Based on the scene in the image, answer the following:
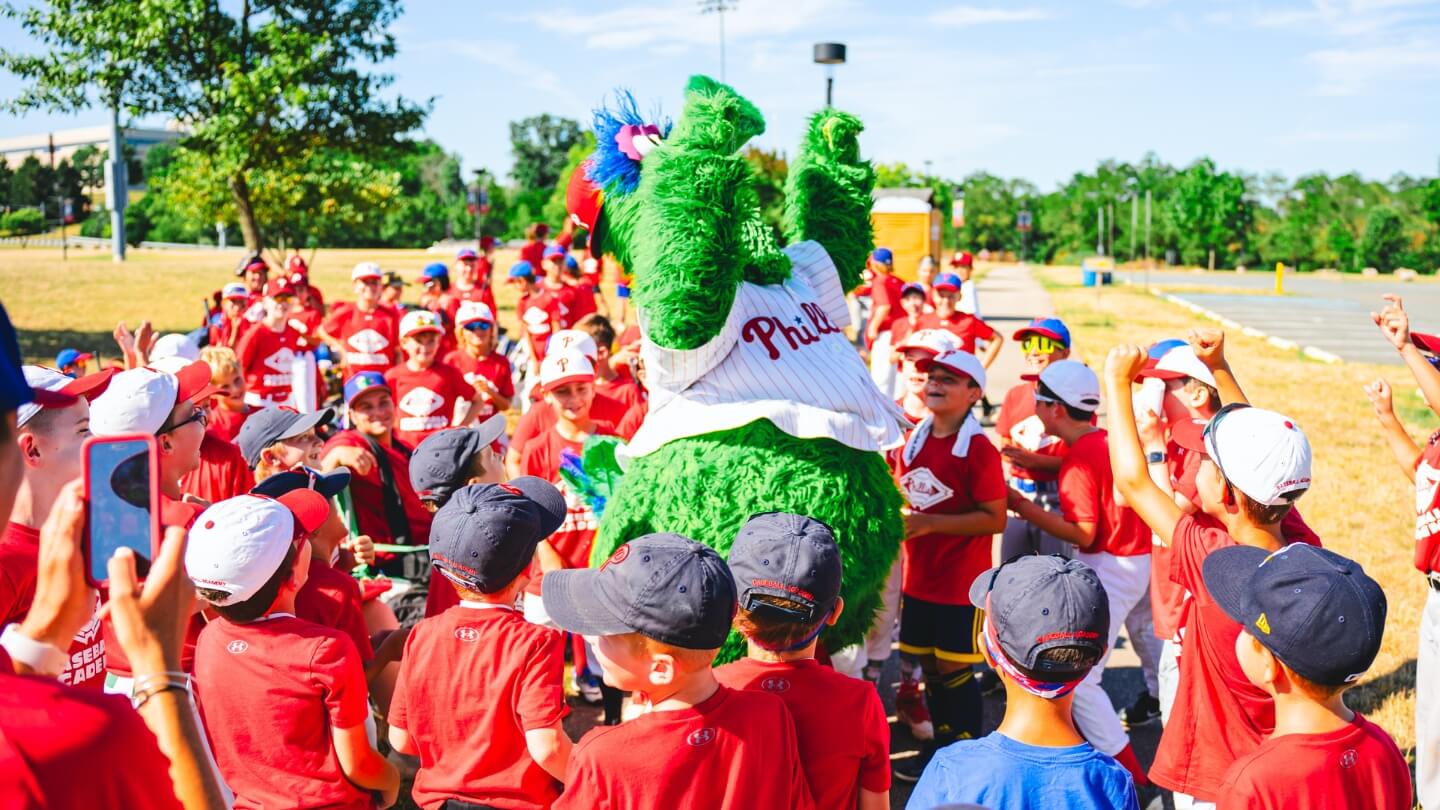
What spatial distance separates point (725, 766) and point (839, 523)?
1.43 metres

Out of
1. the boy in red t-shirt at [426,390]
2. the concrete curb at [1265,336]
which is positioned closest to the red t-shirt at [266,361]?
the boy in red t-shirt at [426,390]

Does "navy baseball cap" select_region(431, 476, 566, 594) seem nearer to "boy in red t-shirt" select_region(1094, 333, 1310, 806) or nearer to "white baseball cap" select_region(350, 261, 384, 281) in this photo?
"boy in red t-shirt" select_region(1094, 333, 1310, 806)

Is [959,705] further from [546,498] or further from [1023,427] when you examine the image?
[546,498]

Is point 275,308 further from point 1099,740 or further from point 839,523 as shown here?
point 1099,740

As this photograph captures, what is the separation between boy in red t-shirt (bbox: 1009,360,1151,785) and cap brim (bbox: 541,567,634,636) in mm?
2585

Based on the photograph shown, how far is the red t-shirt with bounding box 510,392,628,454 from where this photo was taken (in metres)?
5.27

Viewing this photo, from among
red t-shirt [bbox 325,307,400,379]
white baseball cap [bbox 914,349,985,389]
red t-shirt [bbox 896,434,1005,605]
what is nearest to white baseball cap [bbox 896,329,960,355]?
white baseball cap [bbox 914,349,985,389]

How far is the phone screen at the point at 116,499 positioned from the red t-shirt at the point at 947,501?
3.36 metres

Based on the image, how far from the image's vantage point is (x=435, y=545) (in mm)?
2854

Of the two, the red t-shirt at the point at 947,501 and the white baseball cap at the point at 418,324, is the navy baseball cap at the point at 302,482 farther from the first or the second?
the white baseball cap at the point at 418,324

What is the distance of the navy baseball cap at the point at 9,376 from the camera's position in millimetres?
1357

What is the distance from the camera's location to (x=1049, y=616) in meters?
2.23

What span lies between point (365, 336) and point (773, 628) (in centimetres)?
635

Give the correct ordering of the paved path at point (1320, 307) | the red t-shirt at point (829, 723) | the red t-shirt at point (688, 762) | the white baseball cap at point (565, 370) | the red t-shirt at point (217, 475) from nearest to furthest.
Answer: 1. the red t-shirt at point (688, 762)
2. the red t-shirt at point (829, 723)
3. the red t-shirt at point (217, 475)
4. the white baseball cap at point (565, 370)
5. the paved path at point (1320, 307)
